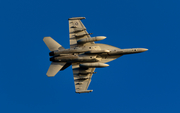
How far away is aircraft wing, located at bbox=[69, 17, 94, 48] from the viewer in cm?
3073

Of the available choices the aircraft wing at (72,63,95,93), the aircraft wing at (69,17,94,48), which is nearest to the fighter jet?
the aircraft wing at (72,63,95,93)

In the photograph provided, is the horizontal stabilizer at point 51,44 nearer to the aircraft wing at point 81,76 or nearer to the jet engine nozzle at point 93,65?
the aircraft wing at point 81,76

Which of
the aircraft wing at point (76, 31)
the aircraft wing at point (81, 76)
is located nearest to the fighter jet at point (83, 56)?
the aircraft wing at point (81, 76)

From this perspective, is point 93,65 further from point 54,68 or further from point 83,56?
point 54,68

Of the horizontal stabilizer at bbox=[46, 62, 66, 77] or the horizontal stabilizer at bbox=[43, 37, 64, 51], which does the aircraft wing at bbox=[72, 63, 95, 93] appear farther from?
the horizontal stabilizer at bbox=[43, 37, 64, 51]

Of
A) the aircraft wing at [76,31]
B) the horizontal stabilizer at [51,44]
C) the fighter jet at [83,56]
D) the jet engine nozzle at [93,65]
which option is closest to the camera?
the jet engine nozzle at [93,65]

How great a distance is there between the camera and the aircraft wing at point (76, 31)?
30734mm

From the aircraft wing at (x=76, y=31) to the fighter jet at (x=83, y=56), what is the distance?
23 centimetres

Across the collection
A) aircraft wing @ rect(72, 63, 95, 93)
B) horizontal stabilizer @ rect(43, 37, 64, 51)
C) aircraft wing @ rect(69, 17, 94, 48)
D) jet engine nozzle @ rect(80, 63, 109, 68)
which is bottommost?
aircraft wing @ rect(72, 63, 95, 93)

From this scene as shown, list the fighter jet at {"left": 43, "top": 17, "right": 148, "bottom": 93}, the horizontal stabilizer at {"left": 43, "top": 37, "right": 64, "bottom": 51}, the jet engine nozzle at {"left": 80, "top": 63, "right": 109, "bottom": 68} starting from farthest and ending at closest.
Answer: the horizontal stabilizer at {"left": 43, "top": 37, "right": 64, "bottom": 51}
the fighter jet at {"left": 43, "top": 17, "right": 148, "bottom": 93}
the jet engine nozzle at {"left": 80, "top": 63, "right": 109, "bottom": 68}

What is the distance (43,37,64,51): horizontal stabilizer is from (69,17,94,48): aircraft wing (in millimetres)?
1645

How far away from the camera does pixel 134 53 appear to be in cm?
2945

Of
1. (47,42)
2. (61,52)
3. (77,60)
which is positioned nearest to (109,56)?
(77,60)

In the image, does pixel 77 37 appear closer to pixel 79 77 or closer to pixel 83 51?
pixel 83 51
